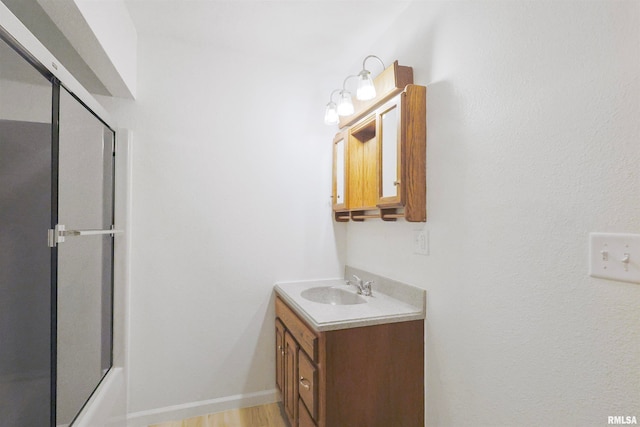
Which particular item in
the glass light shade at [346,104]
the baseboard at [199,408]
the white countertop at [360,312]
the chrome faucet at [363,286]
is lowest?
the baseboard at [199,408]

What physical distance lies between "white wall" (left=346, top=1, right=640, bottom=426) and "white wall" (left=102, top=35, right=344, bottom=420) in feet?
3.32

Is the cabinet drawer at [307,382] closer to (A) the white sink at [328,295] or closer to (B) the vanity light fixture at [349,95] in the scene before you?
(A) the white sink at [328,295]

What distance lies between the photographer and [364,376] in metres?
1.44

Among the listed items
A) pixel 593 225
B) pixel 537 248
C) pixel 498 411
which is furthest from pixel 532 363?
pixel 593 225

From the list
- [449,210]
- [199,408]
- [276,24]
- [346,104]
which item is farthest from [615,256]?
[199,408]

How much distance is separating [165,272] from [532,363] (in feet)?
6.49

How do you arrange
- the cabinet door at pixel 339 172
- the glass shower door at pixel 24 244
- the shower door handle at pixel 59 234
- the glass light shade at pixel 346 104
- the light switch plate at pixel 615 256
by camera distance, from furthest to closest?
the cabinet door at pixel 339 172 < the glass light shade at pixel 346 104 < the shower door handle at pixel 59 234 < the glass shower door at pixel 24 244 < the light switch plate at pixel 615 256

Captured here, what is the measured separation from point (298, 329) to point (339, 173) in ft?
3.57

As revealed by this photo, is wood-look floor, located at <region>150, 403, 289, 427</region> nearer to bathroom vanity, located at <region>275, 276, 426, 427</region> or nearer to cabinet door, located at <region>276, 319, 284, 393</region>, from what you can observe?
cabinet door, located at <region>276, 319, 284, 393</region>

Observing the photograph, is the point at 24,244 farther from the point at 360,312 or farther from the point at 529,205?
the point at 529,205

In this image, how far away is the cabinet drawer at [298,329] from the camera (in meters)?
1.46

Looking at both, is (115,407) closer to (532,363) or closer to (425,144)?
(532,363)

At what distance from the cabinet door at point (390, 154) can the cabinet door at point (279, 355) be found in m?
1.06

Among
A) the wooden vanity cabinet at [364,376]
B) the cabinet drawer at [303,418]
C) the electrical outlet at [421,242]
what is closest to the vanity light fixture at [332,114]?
the electrical outlet at [421,242]
